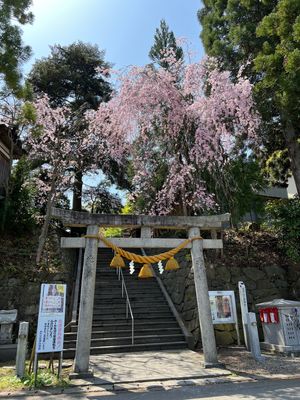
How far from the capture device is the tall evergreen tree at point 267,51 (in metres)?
11.5

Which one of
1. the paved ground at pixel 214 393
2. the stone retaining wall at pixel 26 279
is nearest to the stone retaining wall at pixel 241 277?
the stone retaining wall at pixel 26 279

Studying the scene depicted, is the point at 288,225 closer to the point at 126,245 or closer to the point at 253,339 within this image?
the point at 253,339

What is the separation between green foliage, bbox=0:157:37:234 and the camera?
1306 cm

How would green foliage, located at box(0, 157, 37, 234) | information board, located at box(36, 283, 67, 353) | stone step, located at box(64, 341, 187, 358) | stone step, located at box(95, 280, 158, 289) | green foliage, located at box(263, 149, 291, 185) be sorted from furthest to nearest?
green foliage, located at box(263, 149, 291, 185) < green foliage, located at box(0, 157, 37, 234) < stone step, located at box(95, 280, 158, 289) < stone step, located at box(64, 341, 187, 358) < information board, located at box(36, 283, 67, 353)

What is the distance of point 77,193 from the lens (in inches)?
723

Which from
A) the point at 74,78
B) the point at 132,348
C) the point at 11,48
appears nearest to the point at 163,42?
the point at 74,78

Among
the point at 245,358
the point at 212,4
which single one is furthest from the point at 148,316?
the point at 212,4

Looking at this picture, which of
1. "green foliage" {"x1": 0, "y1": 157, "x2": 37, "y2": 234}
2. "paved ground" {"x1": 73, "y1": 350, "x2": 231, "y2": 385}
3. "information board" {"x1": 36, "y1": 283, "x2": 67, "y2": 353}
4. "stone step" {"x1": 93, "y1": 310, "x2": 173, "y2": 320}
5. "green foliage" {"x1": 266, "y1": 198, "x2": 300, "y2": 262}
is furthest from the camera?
"green foliage" {"x1": 0, "y1": 157, "x2": 37, "y2": 234}

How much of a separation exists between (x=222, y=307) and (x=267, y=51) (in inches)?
364

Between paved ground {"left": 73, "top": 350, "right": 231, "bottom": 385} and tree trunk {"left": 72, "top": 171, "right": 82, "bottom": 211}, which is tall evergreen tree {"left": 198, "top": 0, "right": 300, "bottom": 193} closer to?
paved ground {"left": 73, "top": 350, "right": 231, "bottom": 385}

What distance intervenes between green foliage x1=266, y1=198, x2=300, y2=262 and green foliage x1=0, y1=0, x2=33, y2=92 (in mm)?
9598

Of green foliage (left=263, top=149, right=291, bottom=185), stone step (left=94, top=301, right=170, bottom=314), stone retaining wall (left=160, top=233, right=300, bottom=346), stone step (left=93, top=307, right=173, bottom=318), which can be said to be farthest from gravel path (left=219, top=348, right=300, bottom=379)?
green foliage (left=263, top=149, right=291, bottom=185)

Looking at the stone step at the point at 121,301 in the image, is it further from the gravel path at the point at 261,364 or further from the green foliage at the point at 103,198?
the green foliage at the point at 103,198

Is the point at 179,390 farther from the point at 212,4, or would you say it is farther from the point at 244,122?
the point at 212,4
